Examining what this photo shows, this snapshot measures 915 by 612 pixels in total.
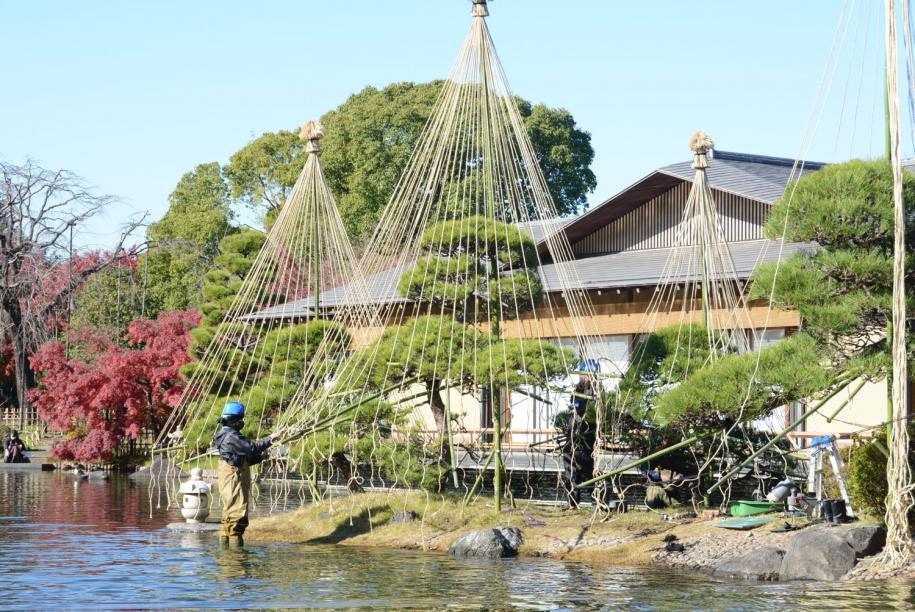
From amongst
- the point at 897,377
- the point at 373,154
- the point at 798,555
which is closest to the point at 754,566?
the point at 798,555

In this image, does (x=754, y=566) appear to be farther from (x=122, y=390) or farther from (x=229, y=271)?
(x=122, y=390)

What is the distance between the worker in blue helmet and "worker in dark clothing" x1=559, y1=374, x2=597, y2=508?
4.06 metres

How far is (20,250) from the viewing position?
1725 inches

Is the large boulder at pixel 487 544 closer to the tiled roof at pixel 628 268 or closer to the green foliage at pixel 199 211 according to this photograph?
the tiled roof at pixel 628 268

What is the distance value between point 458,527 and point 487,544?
140 centimetres

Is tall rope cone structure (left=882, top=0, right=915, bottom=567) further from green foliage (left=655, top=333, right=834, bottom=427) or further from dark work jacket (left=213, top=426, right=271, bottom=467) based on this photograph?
dark work jacket (left=213, top=426, right=271, bottom=467)

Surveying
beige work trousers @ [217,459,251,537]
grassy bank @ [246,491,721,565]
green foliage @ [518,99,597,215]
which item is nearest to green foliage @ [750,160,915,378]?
grassy bank @ [246,491,721,565]

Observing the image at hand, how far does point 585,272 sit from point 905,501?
13.3 metres

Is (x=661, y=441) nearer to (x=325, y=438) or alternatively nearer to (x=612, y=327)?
(x=325, y=438)

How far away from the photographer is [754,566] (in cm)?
1236

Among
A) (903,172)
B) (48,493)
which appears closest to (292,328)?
(48,493)

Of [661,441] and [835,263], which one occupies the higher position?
[835,263]

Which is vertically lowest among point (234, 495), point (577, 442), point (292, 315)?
point (234, 495)

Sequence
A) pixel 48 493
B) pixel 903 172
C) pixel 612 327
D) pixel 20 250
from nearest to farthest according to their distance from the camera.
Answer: pixel 903 172, pixel 612 327, pixel 48 493, pixel 20 250
